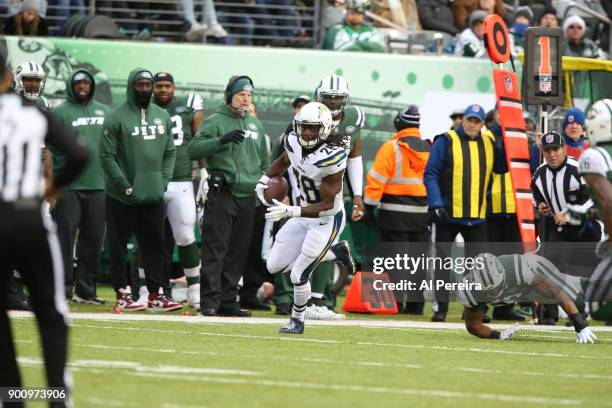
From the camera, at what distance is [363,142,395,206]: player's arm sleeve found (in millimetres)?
13500

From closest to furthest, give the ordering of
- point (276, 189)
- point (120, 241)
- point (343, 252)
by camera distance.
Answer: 1. point (276, 189)
2. point (343, 252)
3. point (120, 241)

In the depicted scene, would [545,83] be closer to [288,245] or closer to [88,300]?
[288,245]

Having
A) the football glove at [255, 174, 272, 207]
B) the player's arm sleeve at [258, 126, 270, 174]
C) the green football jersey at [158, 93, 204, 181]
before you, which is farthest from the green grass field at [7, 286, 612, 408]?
the green football jersey at [158, 93, 204, 181]

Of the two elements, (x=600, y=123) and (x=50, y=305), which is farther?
(x=600, y=123)

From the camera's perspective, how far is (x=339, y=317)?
12.3m

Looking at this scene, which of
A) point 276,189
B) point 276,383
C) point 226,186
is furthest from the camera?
point 226,186

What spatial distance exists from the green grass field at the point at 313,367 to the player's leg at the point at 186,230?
1.70 m

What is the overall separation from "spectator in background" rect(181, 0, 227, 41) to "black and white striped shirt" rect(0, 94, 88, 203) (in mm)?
10326

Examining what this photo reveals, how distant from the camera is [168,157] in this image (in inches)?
485

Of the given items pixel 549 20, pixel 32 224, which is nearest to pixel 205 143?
pixel 32 224

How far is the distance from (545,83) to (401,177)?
1695 mm

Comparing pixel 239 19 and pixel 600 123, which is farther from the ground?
pixel 239 19

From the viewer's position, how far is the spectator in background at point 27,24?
14.8 meters

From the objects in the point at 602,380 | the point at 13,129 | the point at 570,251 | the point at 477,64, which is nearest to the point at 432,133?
the point at 477,64
